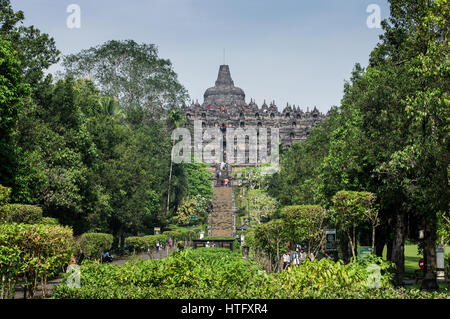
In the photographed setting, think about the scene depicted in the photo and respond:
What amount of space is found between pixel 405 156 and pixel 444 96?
14.6 ft

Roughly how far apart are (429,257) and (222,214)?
53.0 meters

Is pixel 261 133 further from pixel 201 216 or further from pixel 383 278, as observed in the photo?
pixel 383 278

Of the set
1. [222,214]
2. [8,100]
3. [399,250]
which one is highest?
[8,100]

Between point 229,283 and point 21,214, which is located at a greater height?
point 21,214

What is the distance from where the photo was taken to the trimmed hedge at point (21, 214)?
19.2 meters

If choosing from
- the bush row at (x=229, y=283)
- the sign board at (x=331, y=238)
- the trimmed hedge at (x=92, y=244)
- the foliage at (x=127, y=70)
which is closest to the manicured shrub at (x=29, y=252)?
the bush row at (x=229, y=283)

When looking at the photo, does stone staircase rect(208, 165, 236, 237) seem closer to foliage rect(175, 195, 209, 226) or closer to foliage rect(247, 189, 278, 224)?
foliage rect(175, 195, 209, 226)

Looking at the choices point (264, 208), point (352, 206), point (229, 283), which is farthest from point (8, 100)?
point (264, 208)

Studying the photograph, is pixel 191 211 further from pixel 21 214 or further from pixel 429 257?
pixel 429 257

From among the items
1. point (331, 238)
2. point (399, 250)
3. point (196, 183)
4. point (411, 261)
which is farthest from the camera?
point (196, 183)

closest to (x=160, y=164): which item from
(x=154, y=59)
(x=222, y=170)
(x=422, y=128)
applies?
(x=154, y=59)

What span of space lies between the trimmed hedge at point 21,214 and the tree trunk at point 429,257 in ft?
48.9

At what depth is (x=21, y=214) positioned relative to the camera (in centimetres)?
2008

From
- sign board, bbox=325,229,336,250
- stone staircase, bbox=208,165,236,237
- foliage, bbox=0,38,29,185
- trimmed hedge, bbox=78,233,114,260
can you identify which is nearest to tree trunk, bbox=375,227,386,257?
sign board, bbox=325,229,336,250
